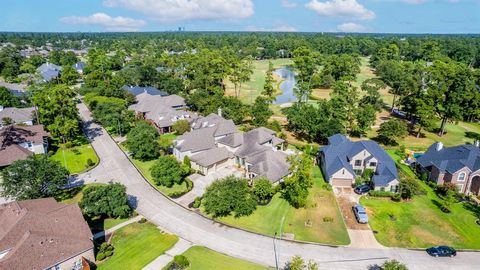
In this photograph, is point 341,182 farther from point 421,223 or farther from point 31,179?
point 31,179

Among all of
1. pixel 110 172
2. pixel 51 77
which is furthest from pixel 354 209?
pixel 51 77

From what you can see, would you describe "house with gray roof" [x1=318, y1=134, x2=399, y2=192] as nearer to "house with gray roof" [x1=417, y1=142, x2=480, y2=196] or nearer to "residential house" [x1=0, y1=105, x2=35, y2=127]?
"house with gray roof" [x1=417, y1=142, x2=480, y2=196]

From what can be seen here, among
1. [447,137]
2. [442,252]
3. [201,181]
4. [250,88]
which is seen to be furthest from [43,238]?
[250,88]

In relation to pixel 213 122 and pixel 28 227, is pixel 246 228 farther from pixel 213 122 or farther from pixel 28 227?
pixel 213 122

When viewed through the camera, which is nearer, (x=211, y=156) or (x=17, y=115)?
(x=211, y=156)

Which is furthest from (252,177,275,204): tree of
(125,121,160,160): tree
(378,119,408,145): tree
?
(378,119,408,145): tree

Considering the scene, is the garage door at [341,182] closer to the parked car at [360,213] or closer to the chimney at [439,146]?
the parked car at [360,213]
